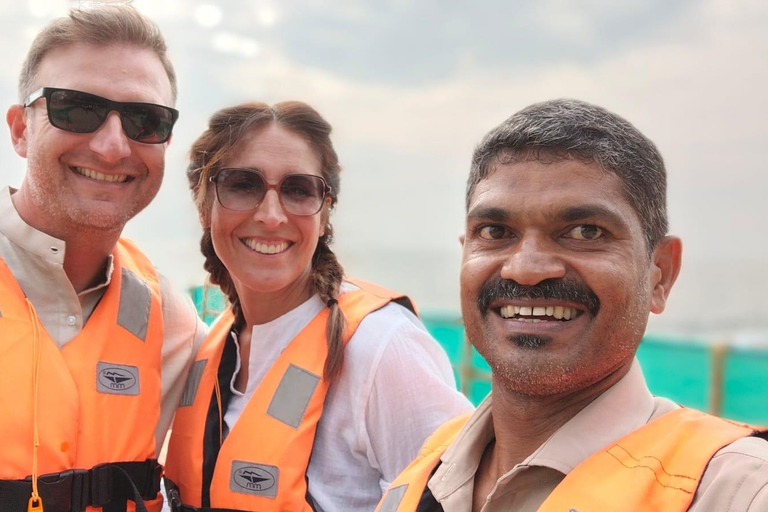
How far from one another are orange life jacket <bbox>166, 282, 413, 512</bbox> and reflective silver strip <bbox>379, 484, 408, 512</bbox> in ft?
1.67

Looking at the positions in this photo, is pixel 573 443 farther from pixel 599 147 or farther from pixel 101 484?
pixel 101 484

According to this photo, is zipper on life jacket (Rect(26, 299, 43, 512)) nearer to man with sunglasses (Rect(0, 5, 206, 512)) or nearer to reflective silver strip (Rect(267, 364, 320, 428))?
man with sunglasses (Rect(0, 5, 206, 512))

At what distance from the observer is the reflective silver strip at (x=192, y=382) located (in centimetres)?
292

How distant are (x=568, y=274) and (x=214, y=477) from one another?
5.20 ft

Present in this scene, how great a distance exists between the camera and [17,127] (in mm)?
3025

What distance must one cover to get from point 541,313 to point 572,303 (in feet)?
0.25

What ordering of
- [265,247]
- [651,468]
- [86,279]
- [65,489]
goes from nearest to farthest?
[651,468] → [65,489] → [265,247] → [86,279]

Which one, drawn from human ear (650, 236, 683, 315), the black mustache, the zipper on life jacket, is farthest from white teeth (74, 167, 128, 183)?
human ear (650, 236, 683, 315)

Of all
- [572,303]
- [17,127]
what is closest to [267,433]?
[572,303]

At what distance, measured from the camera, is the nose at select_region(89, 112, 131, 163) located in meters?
2.77

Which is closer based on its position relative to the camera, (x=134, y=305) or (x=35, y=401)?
(x=35, y=401)

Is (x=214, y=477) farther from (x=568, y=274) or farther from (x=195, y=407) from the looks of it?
(x=568, y=274)

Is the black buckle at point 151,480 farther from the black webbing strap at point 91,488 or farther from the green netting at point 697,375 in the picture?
the green netting at point 697,375

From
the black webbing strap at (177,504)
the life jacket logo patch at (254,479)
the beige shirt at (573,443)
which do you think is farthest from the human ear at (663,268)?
the black webbing strap at (177,504)
